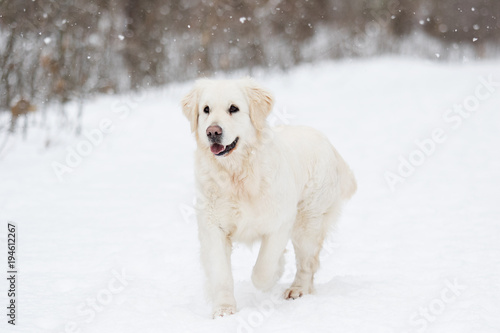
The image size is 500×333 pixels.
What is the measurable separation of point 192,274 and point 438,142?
23.1 ft

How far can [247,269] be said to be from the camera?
5234 mm

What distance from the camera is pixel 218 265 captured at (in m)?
3.87

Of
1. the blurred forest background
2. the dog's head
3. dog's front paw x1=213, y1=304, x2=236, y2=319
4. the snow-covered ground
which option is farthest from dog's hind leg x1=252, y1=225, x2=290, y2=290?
the blurred forest background

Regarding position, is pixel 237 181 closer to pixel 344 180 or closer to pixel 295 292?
pixel 295 292

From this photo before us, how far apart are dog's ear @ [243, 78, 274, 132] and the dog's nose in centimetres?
40

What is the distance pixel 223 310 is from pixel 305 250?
3.21 feet

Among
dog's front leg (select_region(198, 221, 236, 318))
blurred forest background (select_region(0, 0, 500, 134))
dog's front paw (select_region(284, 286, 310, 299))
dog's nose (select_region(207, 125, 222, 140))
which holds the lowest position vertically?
dog's front paw (select_region(284, 286, 310, 299))

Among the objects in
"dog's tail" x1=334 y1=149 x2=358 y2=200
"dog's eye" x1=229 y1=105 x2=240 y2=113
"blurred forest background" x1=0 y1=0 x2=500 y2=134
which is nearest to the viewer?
"dog's eye" x1=229 y1=105 x2=240 y2=113

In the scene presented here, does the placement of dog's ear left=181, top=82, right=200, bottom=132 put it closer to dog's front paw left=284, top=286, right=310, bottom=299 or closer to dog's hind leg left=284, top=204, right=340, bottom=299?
dog's hind leg left=284, top=204, right=340, bottom=299

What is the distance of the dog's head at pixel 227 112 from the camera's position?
3764 mm

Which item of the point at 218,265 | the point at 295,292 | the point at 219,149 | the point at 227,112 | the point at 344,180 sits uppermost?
the point at 227,112

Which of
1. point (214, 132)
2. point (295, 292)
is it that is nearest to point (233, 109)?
point (214, 132)

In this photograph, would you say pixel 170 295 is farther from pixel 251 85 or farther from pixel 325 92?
pixel 325 92

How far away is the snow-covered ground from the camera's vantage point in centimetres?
369
